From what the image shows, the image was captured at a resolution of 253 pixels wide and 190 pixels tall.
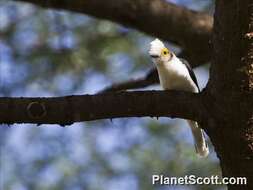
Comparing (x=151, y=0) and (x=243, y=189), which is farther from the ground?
(x=151, y=0)

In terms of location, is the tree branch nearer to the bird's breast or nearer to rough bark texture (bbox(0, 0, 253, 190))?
the bird's breast

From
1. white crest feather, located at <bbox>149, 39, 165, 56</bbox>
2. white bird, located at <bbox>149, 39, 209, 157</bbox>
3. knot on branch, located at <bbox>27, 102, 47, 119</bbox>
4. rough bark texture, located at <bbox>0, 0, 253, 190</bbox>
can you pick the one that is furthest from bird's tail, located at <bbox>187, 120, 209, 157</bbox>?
knot on branch, located at <bbox>27, 102, 47, 119</bbox>

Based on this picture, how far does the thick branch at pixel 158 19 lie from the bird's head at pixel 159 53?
487 millimetres

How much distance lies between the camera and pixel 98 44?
3.52 m

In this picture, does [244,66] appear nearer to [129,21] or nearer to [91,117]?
[91,117]

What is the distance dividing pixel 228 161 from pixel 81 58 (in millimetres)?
1939

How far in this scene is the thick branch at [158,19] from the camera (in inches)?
93.1

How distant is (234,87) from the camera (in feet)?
5.17

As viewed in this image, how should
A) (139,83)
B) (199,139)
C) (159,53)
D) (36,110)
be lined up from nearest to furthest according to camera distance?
(36,110)
(159,53)
(199,139)
(139,83)

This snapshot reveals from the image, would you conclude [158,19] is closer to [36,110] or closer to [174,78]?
[174,78]

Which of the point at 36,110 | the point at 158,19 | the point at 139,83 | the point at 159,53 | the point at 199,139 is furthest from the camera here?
the point at 139,83

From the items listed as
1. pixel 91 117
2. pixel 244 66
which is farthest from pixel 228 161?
pixel 91 117

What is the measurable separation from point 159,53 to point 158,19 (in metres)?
0.54

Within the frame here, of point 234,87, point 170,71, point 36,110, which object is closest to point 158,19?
point 170,71
